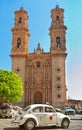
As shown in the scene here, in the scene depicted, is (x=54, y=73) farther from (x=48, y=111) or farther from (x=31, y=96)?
(x=48, y=111)

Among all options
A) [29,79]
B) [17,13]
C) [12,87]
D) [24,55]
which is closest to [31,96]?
[29,79]

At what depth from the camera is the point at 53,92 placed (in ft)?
208

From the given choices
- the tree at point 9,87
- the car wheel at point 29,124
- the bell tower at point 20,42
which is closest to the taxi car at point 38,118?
the car wheel at point 29,124

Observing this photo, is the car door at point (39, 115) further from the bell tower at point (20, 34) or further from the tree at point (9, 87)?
the bell tower at point (20, 34)

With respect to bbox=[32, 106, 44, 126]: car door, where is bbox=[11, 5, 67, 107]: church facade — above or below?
above

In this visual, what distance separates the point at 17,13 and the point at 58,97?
940 inches

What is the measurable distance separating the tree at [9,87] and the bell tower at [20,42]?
12.4m

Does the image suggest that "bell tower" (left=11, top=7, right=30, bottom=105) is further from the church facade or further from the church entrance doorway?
the church entrance doorway

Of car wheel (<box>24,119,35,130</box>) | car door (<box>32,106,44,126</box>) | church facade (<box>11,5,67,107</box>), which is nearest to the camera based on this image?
car wheel (<box>24,119,35,130</box>)

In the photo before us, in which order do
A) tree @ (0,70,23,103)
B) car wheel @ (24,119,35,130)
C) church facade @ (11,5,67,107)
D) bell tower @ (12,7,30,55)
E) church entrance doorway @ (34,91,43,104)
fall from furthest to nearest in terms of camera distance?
bell tower @ (12,7,30,55) → church entrance doorway @ (34,91,43,104) → church facade @ (11,5,67,107) → tree @ (0,70,23,103) → car wheel @ (24,119,35,130)

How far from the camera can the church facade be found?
6395 centimetres

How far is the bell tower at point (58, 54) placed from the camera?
63003 mm

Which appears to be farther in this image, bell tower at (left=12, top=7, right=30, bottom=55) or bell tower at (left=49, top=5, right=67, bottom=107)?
bell tower at (left=12, top=7, right=30, bottom=55)

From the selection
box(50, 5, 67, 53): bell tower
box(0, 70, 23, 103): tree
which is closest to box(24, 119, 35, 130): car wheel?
box(0, 70, 23, 103): tree
